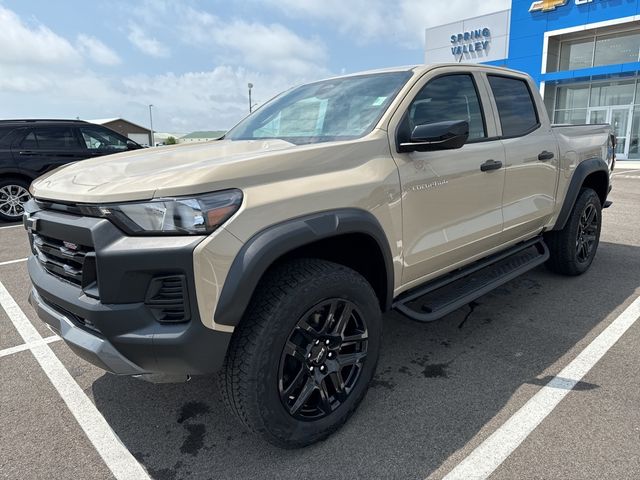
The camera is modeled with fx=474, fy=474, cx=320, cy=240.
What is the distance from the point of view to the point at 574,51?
23156 millimetres

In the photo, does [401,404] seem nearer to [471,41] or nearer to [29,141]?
[29,141]

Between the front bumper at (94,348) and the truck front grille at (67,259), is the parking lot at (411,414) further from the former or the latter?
the truck front grille at (67,259)

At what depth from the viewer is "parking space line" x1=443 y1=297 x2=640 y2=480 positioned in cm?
213

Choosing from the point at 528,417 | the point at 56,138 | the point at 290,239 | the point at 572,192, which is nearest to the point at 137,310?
the point at 290,239

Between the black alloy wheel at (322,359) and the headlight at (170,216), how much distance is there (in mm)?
630

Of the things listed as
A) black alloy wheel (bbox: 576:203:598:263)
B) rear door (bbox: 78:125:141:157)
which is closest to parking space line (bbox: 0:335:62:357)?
black alloy wheel (bbox: 576:203:598:263)

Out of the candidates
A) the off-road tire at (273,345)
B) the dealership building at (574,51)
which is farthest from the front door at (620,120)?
the off-road tire at (273,345)

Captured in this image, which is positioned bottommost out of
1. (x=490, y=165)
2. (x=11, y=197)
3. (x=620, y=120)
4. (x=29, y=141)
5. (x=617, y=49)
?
(x=11, y=197)

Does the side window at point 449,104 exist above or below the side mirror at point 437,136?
above

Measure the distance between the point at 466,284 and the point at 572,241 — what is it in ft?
5.83

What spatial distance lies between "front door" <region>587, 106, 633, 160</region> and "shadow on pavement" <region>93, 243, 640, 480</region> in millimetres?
21074

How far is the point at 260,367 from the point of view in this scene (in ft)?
6.57

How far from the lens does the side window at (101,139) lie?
29.6 feet

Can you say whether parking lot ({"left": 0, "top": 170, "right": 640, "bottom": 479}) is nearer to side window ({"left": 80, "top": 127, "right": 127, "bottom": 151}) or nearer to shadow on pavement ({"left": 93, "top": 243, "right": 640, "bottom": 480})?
shadow on pavement ({"left": 93, "top": 243, "right": 640, "bottom": 480})
